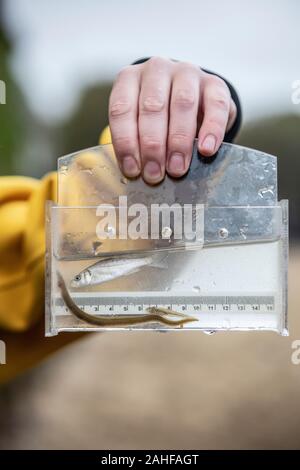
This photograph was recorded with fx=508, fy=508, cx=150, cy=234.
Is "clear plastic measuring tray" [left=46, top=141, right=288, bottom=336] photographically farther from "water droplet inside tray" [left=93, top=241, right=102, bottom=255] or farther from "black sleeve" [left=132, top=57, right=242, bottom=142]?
"black sleeve" [left=132, top=57, right=242, bottom=142]

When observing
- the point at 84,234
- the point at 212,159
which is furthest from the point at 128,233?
the point at 212,159

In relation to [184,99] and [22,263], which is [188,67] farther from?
[22,263]

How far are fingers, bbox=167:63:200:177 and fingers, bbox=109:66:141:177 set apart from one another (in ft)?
0.17

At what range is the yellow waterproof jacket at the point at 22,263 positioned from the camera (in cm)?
106

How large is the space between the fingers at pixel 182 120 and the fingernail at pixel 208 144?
0.06 ft

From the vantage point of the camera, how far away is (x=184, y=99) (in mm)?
786

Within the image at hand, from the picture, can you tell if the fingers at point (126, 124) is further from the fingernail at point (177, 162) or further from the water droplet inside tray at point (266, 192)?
the water droplet inside tray at point (266, 192)

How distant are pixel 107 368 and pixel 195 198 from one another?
4685 mm

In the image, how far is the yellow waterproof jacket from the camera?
3.49 feet

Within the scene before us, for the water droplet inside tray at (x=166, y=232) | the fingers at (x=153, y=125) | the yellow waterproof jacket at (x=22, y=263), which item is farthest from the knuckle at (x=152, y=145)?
the yellow waterproof jacket at (x=22, y=263)

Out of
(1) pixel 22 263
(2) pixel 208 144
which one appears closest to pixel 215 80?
(2) pixel 208 144

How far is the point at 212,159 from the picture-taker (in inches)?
29.8

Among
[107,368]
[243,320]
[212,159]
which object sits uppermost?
[212,159]

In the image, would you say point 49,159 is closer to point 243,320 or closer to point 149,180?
point 149,180
